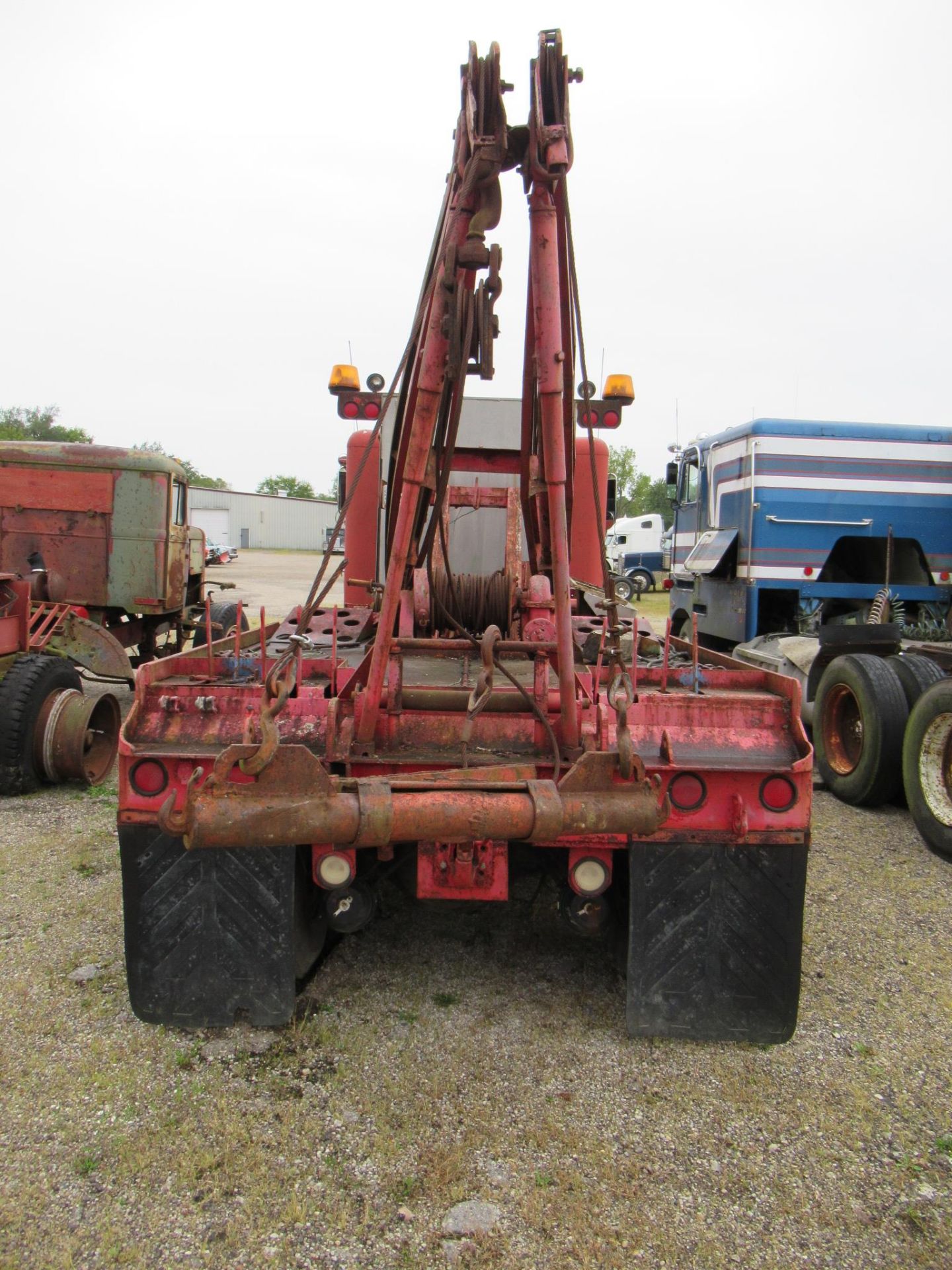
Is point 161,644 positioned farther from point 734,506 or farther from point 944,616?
point 944,616

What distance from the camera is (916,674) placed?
6223 mm

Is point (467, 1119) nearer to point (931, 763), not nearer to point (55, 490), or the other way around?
point (931, 763)

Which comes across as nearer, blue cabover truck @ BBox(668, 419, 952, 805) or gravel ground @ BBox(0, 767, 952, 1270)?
gravel ground @ BBox(0, 767, 952, 1270)

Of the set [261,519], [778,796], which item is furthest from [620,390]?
[261,519]

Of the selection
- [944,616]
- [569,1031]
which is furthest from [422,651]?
[944,616]

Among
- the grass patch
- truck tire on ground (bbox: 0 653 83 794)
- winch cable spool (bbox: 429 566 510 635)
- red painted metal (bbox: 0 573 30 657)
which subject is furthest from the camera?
red painted metal (bbox: 0 573 30 657)

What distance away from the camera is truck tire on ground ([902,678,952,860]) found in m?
5.32

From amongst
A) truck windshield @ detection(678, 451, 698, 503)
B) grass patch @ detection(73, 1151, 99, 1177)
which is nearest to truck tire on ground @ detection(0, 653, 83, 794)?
grass patch @ detection(73, 1151, 99, 1177)

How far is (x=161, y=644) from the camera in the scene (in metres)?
10.5

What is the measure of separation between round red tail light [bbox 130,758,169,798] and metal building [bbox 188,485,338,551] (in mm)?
52490

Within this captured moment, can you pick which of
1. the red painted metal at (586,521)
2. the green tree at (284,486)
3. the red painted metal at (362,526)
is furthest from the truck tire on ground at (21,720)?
the green tree at (284,486)

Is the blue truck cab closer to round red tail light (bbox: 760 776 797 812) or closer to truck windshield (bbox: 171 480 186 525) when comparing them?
truck windshield (bbox: 171 480 186 525)

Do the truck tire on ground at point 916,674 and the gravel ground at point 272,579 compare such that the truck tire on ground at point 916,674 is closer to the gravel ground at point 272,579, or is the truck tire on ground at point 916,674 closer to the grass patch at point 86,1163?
the grass patch at point 86,1163

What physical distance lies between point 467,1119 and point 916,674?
486 centimetres
